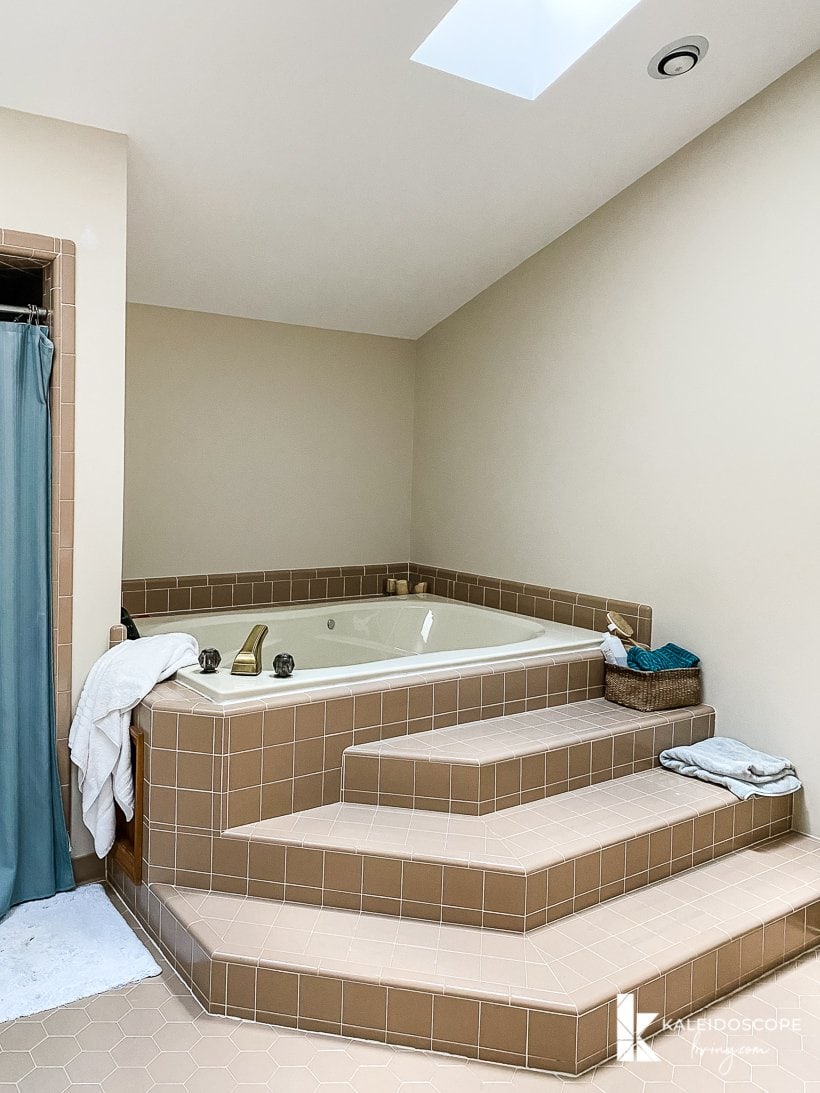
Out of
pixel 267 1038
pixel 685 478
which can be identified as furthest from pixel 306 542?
pixel 267 1038

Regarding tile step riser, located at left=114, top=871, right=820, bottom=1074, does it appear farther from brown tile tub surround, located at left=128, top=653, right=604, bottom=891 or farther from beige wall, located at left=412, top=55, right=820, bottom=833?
beige wall, located at left=412, top=55, right=820, bottom=833

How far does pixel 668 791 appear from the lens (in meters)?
2.67

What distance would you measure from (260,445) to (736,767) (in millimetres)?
2513

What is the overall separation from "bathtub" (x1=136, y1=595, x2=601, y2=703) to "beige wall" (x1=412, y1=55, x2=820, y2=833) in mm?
312

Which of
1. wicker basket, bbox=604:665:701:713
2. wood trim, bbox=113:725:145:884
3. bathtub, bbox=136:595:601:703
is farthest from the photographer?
bathtub, bbox=136:595:601:703

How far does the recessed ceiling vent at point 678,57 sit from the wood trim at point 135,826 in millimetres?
2540

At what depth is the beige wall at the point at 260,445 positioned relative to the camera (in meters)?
3.72

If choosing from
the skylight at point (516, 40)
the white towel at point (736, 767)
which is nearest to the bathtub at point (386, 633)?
the white towel at point (736, 767)

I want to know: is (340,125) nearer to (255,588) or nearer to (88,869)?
(255,588)

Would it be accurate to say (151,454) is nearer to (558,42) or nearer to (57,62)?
(57,62)

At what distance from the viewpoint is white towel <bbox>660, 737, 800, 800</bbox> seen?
2697 millimetres

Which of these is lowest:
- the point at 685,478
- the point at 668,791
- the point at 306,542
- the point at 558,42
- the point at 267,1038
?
the point at 267,1038

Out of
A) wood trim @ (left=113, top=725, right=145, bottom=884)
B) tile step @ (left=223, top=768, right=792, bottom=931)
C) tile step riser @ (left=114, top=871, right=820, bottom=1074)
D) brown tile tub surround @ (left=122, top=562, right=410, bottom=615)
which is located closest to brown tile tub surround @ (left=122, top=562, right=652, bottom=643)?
brown tile tub surround @ (left=122, top=562, right=410, bottom=615)

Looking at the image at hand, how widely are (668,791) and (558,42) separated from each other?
237cm
